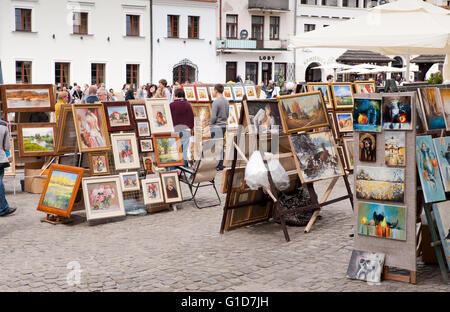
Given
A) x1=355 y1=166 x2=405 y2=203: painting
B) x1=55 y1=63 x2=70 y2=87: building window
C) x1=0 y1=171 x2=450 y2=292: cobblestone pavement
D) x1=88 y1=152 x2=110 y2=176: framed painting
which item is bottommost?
x1=0 y1=171 x2=450 y2=292: cobblestone pavement

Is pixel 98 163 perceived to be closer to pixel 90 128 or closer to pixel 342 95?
pixel 90 128

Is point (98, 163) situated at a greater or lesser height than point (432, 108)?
lesser

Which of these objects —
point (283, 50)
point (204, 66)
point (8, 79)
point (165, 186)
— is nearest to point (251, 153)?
point (165, 186)

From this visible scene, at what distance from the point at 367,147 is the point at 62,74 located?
33509 millimetres

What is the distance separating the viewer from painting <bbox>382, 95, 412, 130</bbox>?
556 cm

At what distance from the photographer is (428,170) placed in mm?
5699

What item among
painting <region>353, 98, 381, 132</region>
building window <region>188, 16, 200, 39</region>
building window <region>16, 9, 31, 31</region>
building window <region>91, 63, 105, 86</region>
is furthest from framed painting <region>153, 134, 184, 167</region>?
building window <region>188, 16, 200, 39</region>

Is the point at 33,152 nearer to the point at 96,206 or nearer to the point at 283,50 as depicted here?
the point at 96,206

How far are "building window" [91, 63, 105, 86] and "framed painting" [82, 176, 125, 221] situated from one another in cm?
3032

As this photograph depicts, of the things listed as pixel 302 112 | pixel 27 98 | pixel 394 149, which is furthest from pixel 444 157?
pixel 27 98

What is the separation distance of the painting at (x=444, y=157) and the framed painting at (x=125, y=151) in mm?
4741

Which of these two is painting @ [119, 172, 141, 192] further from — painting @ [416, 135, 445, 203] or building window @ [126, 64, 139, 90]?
building window @ [126, 64, 139, 90]
